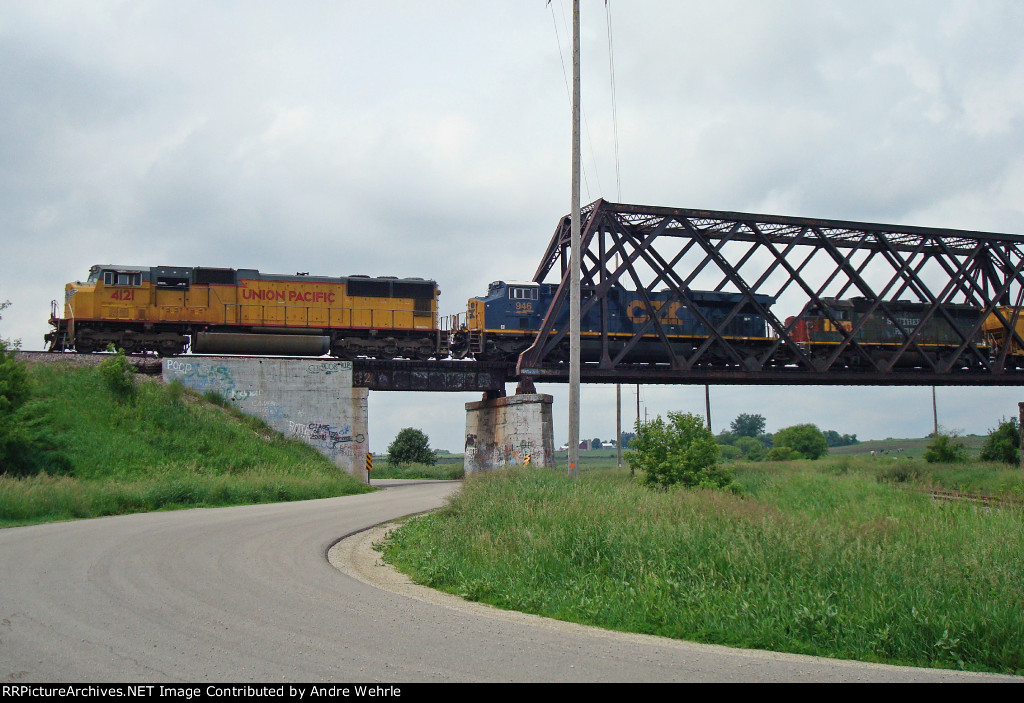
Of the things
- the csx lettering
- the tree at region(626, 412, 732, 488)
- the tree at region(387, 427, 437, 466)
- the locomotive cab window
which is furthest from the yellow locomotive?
the tree at region(387, 427, 437, 466)

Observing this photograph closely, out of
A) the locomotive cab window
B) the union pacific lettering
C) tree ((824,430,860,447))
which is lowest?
tree ((824,430,860,447))

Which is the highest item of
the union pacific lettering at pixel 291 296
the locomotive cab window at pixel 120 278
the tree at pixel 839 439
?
the locomotive cab window at pixel 120 278

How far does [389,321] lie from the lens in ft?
126

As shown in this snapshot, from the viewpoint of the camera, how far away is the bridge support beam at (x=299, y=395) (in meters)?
34.9

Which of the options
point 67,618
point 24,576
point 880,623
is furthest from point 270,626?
point 880,623

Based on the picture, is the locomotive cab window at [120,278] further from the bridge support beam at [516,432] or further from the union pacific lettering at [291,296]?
the bridge support beam at [516,432]

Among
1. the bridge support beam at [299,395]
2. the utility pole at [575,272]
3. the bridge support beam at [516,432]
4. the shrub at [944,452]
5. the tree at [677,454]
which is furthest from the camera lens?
the shrub at [944,452]

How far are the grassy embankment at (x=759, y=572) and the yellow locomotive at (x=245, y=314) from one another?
24.9m

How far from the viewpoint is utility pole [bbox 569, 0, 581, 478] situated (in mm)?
22703

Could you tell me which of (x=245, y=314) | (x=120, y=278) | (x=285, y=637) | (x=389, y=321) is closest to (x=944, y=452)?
(x=389, y=321)

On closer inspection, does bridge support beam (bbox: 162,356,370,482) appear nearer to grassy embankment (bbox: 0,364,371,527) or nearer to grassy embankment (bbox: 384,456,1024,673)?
grassy embankment (bbox: 0,364,371,527)


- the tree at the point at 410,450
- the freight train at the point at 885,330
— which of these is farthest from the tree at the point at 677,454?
the tree at the point at 410,450

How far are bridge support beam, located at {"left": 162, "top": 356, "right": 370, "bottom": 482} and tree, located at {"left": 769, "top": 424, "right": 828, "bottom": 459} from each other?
70027mm
